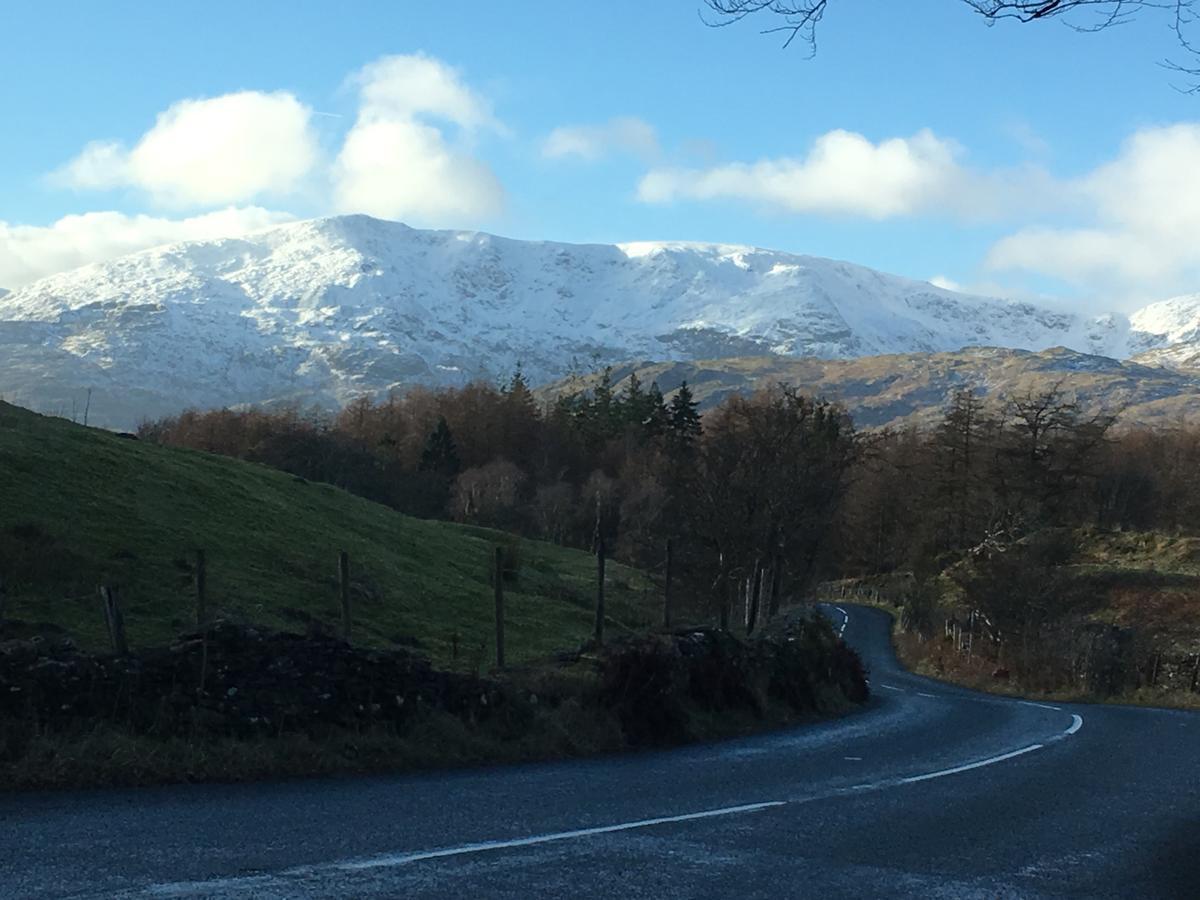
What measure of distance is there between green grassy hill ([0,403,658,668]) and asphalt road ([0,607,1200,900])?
1154cm

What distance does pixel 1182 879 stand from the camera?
837cm

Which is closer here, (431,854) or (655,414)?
(431,854)

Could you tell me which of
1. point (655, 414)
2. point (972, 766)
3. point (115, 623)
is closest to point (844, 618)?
point (655, 414)

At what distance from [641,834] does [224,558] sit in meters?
26.0

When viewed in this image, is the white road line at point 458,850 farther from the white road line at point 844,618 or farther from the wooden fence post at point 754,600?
the white road line at point 844,618

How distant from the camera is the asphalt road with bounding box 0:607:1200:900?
23.2 feet

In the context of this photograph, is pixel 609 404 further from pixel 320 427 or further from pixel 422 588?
pixel 422 588

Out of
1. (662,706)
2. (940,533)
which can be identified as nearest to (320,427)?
(940,533)

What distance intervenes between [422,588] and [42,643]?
86.2ft

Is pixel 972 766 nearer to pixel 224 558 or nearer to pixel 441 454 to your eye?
pixel 224 558

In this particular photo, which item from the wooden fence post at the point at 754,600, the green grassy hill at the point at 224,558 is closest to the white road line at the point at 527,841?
the green grassy hill at the point at 224,558

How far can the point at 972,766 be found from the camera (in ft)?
45.2

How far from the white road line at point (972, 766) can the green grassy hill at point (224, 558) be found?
1047 centimetres

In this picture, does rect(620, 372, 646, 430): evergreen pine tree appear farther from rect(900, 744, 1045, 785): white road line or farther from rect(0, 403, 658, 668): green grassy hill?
rect(900, 744, 1045, 785): white road line
